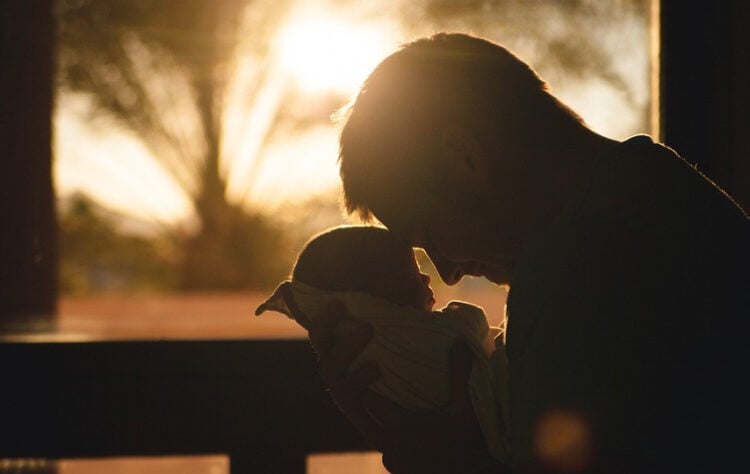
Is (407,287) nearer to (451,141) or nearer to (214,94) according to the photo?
(451,141)

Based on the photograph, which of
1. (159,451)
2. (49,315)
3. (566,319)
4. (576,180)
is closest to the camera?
(566,319)

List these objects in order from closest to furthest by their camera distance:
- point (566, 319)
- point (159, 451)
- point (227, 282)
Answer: point (566, 319) < point (159, 451) < point (227, 282)

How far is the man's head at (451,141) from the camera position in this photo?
0.95 m

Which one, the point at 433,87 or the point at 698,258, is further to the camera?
the point at 433,87

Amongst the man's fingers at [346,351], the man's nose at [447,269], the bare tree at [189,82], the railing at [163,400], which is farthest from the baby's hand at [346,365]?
the bare tree at [189,82]

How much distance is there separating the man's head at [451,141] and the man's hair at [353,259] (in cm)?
9

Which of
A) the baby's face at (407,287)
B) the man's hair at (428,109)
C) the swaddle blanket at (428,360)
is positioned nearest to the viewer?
the man's hair at (428,109)

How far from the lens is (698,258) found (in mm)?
809

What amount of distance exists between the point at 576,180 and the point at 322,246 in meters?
0.45

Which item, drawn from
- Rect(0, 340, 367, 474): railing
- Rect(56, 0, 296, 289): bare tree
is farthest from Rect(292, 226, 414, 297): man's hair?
Rect(56, 0, 296, 289): bare tree

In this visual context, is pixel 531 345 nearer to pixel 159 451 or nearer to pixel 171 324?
pixel 159 451

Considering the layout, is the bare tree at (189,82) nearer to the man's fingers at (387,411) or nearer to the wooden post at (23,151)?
the wooden post at (23,151)

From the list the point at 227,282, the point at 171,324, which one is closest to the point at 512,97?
the point at 171,324

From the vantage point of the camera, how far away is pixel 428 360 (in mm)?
1107
